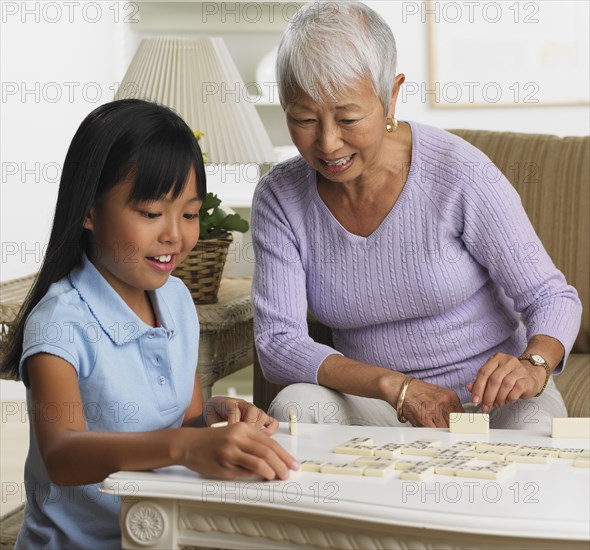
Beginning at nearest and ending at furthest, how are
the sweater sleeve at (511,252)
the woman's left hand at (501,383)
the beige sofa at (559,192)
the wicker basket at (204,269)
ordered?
the woman's left hand at (501,383)
the sweater sleeve at (511,252)
the wicker basket at (204,269)
the beige sofa at (559,192)

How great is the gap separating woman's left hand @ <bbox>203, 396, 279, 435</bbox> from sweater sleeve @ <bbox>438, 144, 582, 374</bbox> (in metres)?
0.61

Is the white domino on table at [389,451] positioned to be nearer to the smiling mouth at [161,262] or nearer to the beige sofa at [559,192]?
the smiling mouth at [161,262]

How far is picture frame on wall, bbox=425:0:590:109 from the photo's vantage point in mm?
3545

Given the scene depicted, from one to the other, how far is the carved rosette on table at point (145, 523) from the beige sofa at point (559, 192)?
4.67 feet

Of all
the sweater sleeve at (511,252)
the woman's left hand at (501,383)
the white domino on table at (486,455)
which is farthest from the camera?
the sweater sleeve at (511,252)

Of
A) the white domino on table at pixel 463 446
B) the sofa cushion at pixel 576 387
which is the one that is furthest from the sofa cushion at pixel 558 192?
the white domino on table at pixel 463 446

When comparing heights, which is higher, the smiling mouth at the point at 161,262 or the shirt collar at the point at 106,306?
the smiling mouth at the point at 161,262

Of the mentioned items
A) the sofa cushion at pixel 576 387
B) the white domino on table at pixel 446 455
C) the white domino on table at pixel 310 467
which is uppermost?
the white domino on table at pixel 310 467

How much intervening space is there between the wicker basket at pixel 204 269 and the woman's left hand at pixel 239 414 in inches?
32.7

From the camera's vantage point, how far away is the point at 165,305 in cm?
162

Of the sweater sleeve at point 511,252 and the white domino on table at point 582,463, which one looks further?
the sweater sleeve at point 511,252

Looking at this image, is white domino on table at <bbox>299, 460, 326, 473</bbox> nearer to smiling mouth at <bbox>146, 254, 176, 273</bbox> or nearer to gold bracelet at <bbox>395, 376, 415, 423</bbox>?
smiling mouth at <bbox>146, 254, 176, 273</bbox>

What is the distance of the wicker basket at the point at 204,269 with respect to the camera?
2369 millimetres

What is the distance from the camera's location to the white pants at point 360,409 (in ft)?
5.78
